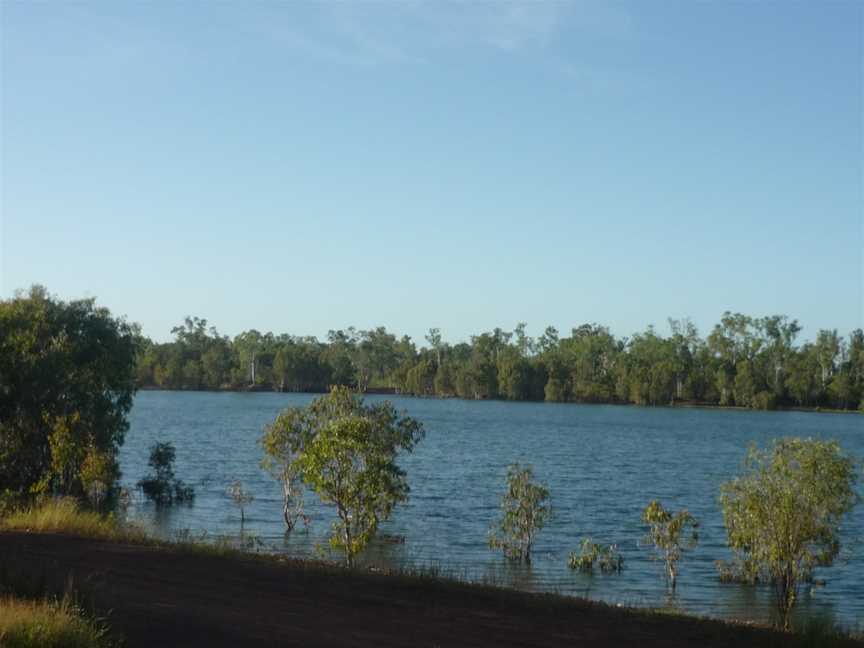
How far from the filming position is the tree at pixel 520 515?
3309 cm

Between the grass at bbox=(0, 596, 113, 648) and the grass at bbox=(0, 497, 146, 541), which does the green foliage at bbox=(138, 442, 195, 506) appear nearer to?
the grass at bbox=(0, 497, 146, 541)

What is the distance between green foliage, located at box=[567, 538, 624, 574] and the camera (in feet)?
107

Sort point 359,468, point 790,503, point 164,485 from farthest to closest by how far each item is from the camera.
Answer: point 164,485
point 359,468
point 790,503

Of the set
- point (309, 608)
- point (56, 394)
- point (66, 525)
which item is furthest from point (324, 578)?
point (56, 394)

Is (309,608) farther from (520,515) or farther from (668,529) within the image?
(520,515)

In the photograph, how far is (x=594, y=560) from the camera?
33.1 metres

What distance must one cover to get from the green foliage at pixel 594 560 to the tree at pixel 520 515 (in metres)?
1.53

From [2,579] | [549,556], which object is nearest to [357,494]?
[549,556]

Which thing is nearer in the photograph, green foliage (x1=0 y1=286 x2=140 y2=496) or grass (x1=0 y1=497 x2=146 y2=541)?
grass (x1=0 y1=497 x2=146 y2=541)

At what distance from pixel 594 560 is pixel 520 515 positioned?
110 inches

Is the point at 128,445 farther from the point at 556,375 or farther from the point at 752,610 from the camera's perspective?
the point at 556,375

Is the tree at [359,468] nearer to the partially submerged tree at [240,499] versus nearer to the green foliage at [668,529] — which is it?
the green foliage at [668,529]

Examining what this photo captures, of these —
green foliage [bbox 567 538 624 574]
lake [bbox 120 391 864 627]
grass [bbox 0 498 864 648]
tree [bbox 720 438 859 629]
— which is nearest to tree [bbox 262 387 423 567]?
lake [bbox 120 391 864 627]

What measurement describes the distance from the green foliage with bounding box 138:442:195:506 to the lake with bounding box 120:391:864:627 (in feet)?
2.54
